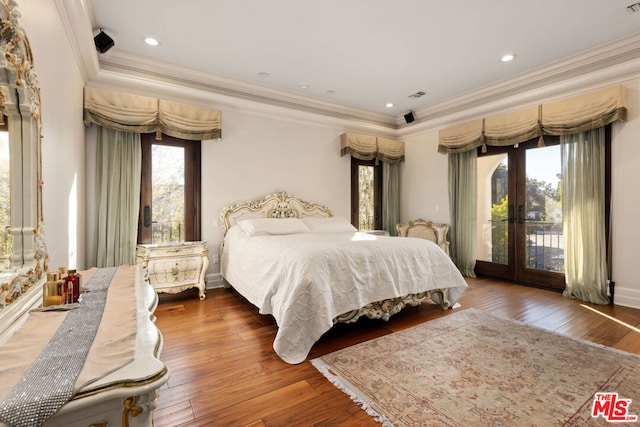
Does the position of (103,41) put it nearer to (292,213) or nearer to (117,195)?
(117,195)

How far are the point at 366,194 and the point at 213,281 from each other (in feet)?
9.98

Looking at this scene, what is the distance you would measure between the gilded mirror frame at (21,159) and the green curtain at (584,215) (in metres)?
4.88

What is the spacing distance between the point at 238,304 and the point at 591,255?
4.13m

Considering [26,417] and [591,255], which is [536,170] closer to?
[591,255]

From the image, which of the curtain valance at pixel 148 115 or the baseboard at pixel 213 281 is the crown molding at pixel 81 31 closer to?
the curtain valance at pixel 148 115

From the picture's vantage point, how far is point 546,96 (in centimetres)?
387

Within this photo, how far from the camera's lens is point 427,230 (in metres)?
5.09

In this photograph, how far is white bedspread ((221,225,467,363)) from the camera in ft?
7.28

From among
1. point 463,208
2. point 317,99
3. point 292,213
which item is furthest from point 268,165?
point 463,208

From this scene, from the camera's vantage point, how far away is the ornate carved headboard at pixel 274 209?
4098mm

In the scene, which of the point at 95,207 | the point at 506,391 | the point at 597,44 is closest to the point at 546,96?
the point at 597,44

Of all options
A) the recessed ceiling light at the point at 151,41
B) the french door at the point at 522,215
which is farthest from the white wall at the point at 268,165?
the french door at the point at 522,215

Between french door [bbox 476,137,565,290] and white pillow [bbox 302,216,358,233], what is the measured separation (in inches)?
85.2

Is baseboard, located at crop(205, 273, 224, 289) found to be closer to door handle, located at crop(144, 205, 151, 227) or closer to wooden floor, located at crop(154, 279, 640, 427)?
wooden floor, located at crop(154, 279, 640, 427)
